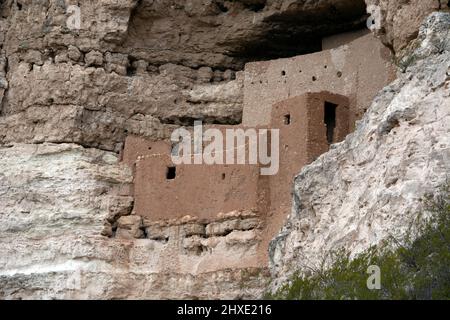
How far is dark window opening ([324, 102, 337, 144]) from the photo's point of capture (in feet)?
74.2

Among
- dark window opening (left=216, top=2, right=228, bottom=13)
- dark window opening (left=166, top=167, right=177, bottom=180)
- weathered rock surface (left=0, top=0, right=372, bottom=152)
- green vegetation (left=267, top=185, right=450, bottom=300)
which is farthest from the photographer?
dark window opening (left=216, top=2, right=228, bottom=13)

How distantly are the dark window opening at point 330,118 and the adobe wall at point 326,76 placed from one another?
12.0 inches

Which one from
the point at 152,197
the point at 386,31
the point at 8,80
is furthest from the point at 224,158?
the point at 8,80

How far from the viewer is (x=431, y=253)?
14641mm

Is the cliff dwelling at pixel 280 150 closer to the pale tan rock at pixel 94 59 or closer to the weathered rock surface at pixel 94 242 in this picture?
the weathered rock surface at pixel 94 242

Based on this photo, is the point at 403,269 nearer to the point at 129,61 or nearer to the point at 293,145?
the point at 293,145

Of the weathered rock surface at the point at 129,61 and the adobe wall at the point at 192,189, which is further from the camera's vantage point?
the weathered rock surface at the point at 129,61

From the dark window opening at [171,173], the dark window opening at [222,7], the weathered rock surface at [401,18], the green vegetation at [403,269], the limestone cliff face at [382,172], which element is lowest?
the green vegetation at [403,269]

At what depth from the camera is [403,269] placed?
48.3ft

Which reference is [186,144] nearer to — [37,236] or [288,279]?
[37,236]

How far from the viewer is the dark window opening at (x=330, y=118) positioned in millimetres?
22625

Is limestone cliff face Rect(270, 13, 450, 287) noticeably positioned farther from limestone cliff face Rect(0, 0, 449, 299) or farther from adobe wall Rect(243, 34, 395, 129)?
adobe wall Rect(243, 34, 395, 129)

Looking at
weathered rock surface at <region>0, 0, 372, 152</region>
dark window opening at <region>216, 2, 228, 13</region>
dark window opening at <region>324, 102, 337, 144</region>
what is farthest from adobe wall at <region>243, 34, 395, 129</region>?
dark window opening at <region>216, 2, 228, 13</region>

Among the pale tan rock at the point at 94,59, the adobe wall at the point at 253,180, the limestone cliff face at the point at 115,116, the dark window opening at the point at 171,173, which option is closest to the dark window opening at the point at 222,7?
the limestone cliff face at the point at 115,116
